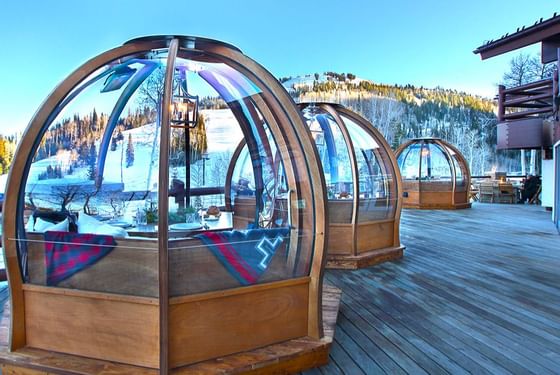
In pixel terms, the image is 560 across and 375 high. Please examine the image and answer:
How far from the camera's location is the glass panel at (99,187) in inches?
86.9

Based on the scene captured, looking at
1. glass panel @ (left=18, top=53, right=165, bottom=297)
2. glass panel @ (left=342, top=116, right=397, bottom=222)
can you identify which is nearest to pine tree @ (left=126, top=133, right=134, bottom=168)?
glass panel @ (left=18, top=53, right=165, bottom=297)

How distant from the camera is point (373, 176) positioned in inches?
236

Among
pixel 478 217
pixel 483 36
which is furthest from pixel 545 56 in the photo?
pixel 483 36

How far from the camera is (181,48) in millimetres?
2492

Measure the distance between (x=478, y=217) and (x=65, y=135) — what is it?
999cm

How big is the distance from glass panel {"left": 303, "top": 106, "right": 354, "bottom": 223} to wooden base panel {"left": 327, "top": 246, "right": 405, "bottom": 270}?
54 centimetres

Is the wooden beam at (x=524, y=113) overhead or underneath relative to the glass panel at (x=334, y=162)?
overhead

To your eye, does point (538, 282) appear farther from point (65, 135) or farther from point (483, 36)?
point (483, 36)

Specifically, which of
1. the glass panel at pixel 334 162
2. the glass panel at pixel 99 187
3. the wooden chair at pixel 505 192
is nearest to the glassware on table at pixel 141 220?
the glass panel at pixel 99 187

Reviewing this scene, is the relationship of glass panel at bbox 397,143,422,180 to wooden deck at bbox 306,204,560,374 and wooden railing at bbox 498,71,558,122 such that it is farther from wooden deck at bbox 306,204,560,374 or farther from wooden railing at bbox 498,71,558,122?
wooden deck at bbox 306,204,560,374

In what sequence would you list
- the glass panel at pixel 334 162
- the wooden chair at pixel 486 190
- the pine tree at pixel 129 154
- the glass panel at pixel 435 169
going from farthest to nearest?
the wooden chair at pixel 486 190
the glass panel at pixel 435 169
the glass panel at pixel 334 162
the pine tree at pixel 129 154

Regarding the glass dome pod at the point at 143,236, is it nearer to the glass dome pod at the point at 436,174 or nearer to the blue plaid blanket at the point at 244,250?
the blue plaid blanket at the point at 244,250

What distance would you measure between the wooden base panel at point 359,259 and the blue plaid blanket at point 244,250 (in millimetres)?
2732

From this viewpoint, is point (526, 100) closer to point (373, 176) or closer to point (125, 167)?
point (373, 176)
